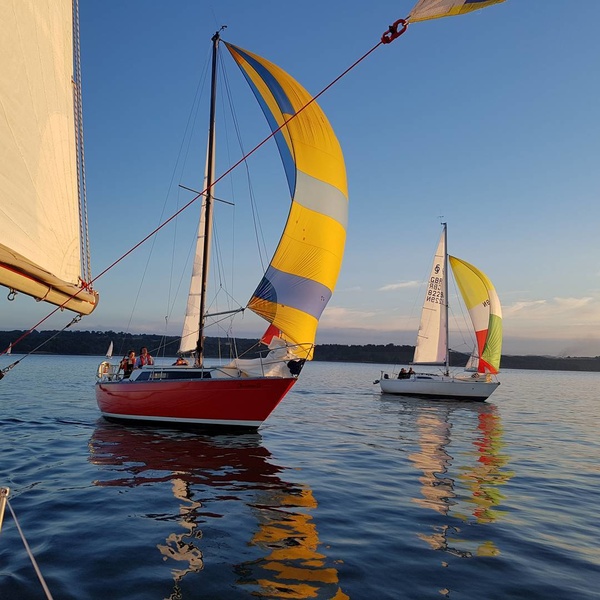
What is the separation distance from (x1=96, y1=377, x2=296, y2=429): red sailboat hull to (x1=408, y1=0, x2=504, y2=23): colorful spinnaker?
1234cm

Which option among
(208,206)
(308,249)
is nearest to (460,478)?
(308,249)

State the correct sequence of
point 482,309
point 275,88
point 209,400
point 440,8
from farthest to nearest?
point 482,309 → point 275,88 → point 209,400 → point 440,8

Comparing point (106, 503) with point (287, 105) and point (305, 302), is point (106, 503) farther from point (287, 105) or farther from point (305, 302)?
point (287, 105)

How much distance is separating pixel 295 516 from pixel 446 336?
30.6 meters

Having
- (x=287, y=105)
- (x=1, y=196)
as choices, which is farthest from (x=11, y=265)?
(x=287, y=105)

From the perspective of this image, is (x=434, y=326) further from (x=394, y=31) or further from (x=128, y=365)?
(x=394, y=31)

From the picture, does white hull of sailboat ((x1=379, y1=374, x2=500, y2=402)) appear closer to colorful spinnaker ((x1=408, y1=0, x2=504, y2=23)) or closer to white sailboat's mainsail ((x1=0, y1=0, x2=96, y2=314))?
colorful spinnaker ((x1=408, y1=0, x2=504, y2=23))

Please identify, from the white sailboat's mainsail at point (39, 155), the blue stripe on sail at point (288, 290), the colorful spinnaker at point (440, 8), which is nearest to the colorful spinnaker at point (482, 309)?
the blue stripe on sail at point (288, 290)

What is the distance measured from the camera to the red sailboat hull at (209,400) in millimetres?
16109

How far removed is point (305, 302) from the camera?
16094 millimetres

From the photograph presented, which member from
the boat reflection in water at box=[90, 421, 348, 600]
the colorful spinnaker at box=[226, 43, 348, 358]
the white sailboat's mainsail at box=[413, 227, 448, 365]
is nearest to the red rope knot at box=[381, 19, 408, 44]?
the boat reflection in water at box=[90, 421, 348, 600]

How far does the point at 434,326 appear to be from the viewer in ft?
123

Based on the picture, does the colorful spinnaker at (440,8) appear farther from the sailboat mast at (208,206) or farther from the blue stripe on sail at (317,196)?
the sailboat mast at (208,206)

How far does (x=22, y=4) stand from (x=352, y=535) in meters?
7.42
